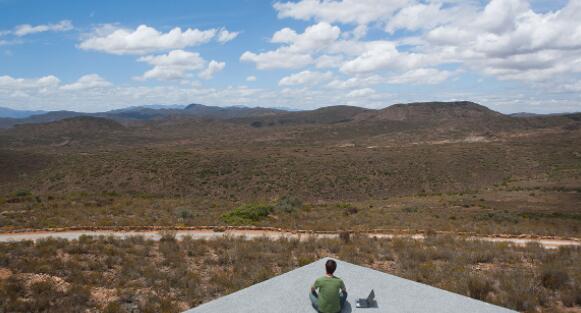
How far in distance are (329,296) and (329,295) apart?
0.02 meters

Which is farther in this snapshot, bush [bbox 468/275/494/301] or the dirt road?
the dirt road

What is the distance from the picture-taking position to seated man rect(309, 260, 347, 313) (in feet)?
24.3

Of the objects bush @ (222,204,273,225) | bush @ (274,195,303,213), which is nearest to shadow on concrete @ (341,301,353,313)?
bush @ (222,204,273,225)

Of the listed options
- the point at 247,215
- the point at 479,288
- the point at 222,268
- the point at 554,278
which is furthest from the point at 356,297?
the point at 247,215

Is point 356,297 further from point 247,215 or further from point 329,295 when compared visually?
point 247,215

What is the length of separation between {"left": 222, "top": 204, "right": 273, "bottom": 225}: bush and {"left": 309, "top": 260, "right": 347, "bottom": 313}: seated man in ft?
48.2

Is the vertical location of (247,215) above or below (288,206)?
above

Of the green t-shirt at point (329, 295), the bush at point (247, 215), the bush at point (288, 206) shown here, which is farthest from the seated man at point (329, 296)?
the bush at point (288, 206)

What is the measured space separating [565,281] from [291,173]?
4763 cm

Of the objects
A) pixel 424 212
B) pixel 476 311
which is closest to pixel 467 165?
pixel 424 212

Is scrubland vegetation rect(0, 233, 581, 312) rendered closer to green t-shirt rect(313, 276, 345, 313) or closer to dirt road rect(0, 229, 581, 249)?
dirt road rect(0, 229, 581, 249)

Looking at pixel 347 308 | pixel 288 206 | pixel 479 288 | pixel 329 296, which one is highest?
pixel 329 296

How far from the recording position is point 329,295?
24.5ft

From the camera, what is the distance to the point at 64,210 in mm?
24719
